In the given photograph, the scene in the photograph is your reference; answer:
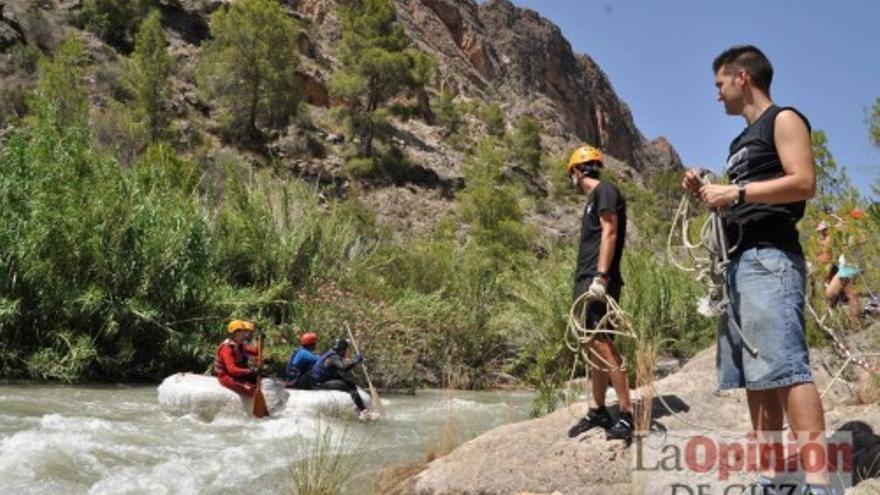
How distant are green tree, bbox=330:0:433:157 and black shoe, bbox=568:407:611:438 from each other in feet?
118

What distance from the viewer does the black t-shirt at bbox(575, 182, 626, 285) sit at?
192 inches

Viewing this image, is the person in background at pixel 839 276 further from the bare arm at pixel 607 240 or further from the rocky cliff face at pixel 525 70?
the rocky cliff face at pixel 525 70

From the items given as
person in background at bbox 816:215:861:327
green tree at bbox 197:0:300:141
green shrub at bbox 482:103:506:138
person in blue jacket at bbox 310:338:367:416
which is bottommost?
person in blue jacket at bbox 310:338:367:416

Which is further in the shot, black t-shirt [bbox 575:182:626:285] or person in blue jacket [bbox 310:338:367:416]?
person in blue jacket [bbox 310:338:367:416]

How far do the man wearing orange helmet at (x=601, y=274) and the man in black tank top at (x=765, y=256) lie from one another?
42.5 inches

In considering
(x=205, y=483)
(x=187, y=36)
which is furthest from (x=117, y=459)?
(x=187, y=36)

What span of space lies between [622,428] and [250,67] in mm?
35266

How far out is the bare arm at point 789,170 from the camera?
329 centimetres

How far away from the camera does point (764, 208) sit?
3490 mm

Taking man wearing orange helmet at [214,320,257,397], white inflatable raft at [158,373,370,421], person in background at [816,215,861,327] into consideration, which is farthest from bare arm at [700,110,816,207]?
man wearing orange helmet at [214,320,257,397]

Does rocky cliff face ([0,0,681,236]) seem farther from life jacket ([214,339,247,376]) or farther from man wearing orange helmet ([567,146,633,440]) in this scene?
man wearing orange helmet ([567,146,633,440])

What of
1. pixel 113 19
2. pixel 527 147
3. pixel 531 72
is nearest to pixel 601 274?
pixel 113 19

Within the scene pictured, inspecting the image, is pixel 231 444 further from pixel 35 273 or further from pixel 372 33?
pixel 372 33

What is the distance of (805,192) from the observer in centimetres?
329
